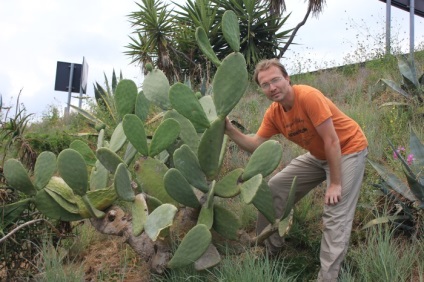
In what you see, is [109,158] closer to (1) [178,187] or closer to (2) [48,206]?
(1) [178,187]

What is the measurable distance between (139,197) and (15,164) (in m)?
0.71

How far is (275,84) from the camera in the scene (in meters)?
3.04

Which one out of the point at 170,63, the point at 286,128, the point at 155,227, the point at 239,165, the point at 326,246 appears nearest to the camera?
the point at 155,227

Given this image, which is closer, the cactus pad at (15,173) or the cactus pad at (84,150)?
the cactus pad at (15,173)

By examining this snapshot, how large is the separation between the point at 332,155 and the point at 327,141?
0.09m

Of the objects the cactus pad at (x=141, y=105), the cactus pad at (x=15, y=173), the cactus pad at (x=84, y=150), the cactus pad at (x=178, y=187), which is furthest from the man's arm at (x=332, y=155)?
the cactus pad at (x=15, y=173)

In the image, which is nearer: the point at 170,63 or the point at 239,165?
the point at 239,165

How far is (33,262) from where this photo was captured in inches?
120

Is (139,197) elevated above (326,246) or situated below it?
above

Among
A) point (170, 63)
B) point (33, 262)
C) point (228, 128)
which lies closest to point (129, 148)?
point (228, 128)

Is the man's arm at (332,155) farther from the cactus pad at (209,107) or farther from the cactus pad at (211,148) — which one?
the cactus pad at (209,107)

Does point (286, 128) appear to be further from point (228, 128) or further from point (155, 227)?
point (155, 227)

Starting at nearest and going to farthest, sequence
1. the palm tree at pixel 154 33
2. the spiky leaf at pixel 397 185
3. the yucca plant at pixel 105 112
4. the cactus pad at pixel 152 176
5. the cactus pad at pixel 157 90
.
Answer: the cactus pad at pixel 152 176, the cactus pad at pixel 157 90, the spiky leaf at pixel 397 185, the yucca plant at pixel 105 112, the palm tree at pixel 154 33

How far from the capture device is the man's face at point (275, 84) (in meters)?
3.04
